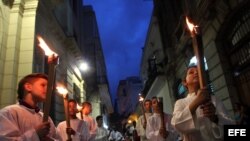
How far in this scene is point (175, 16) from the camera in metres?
16.2

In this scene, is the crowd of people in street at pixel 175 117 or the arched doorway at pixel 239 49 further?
the arched doorway at pixel 239 49

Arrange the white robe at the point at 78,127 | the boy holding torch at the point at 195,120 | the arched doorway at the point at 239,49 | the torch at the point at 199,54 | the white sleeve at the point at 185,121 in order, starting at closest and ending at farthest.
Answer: the torch at the point at 199,54, the boy holding torch at the point at 195,120, the white sleeve at the point at 185,121, the white robe at the point at 78,127, the arched doorway at the point at 239,49

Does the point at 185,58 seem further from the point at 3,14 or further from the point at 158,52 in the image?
the point at 3,14

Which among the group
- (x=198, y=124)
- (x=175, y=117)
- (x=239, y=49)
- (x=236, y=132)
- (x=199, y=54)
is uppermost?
(x=239, y=49)

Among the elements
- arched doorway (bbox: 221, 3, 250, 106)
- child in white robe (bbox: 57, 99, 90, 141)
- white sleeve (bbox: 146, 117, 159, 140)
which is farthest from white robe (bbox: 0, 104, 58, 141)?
arched doorway (bbox: 221, 3, 250, 106)

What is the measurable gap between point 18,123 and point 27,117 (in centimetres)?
13

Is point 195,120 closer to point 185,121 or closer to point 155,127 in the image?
point 185,121

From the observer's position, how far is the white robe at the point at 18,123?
2691 millimetres

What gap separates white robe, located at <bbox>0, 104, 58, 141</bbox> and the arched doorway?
7195mm

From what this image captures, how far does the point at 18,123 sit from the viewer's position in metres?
2.92

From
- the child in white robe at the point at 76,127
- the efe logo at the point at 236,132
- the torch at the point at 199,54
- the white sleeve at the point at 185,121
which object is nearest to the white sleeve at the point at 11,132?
the white sleeve at the point at 185,121

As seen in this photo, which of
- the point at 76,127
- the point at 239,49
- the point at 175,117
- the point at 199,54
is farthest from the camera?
the point at 239,49

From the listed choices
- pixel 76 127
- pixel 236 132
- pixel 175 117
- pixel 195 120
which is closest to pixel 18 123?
pixel 175 117

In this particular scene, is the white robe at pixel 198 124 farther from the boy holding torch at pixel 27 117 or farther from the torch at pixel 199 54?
the boy holding torch at pixel 27 117
